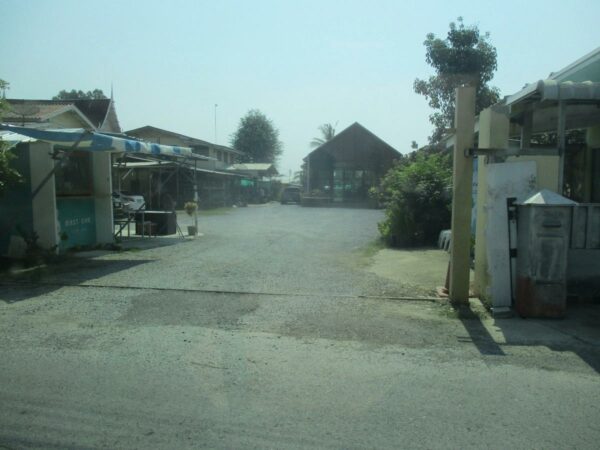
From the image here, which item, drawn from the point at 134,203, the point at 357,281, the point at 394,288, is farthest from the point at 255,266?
the point at 134,203

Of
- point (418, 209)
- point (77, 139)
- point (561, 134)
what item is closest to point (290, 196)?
point (418, 209)

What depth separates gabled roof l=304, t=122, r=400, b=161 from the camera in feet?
140

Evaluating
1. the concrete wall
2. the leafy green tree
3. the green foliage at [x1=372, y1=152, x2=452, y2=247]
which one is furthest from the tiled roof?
the concrete wall

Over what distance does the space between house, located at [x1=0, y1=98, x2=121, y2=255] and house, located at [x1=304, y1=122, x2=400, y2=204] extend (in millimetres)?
29656

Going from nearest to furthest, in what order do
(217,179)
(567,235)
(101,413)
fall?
(101,413) < (567,235) < (217,179)

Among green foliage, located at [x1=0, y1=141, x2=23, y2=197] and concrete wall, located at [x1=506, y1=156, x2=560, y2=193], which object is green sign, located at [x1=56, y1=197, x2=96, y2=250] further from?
concrete wall, located at [x1=506, y1=156, x2=560, y2=193]

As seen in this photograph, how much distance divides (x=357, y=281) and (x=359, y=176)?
35.1m

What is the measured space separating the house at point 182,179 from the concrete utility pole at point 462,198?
61.4 feet

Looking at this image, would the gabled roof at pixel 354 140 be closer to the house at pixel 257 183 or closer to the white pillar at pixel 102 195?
the house at pixel 257 183

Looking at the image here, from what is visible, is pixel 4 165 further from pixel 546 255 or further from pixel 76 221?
pixel 546 255

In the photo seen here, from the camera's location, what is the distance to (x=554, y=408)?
400 cm

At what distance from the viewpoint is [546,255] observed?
6.40 metres

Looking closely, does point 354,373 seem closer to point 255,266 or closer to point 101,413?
point 101,413

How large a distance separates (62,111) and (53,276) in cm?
1950
